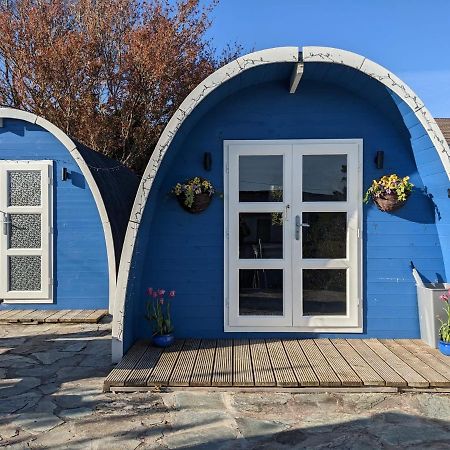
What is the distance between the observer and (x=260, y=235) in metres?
4.37

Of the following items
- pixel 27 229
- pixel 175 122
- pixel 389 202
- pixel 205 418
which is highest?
pixel 175 122

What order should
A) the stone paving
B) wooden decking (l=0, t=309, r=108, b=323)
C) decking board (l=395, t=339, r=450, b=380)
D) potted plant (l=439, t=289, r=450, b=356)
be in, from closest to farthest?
the stone paving
decking board (l=395, t=339, r=450, b=380)
potted plant (l=439, t=289, r=450, b=356)
wooden decking (l=0, t=309, r=108, b=323)

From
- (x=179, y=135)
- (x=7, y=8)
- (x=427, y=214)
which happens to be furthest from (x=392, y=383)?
(x=7, y=8)

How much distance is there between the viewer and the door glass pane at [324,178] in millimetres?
4344

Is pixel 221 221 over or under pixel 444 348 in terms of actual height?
over

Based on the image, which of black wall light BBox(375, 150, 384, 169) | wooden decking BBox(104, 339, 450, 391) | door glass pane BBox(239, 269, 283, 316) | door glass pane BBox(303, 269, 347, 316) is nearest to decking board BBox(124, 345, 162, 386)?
wooden decking BBox(104, 339, 450, 391)

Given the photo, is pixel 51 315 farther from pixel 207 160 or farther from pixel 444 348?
pixel 444 348

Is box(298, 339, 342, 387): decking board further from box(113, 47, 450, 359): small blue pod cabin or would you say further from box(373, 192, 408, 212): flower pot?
box(373, 192, 408, 212): flower pot

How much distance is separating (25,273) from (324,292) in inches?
166

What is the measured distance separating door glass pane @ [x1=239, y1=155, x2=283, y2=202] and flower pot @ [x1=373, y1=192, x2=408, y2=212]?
39.0 inches

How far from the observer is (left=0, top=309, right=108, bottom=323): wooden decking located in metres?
5.42

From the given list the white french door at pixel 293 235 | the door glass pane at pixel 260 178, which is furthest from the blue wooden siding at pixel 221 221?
the door glass pane at pixel 260 178

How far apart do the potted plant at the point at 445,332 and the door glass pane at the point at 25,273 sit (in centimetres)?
512

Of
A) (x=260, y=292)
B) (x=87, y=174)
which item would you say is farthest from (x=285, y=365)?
(x=87, y=174)
